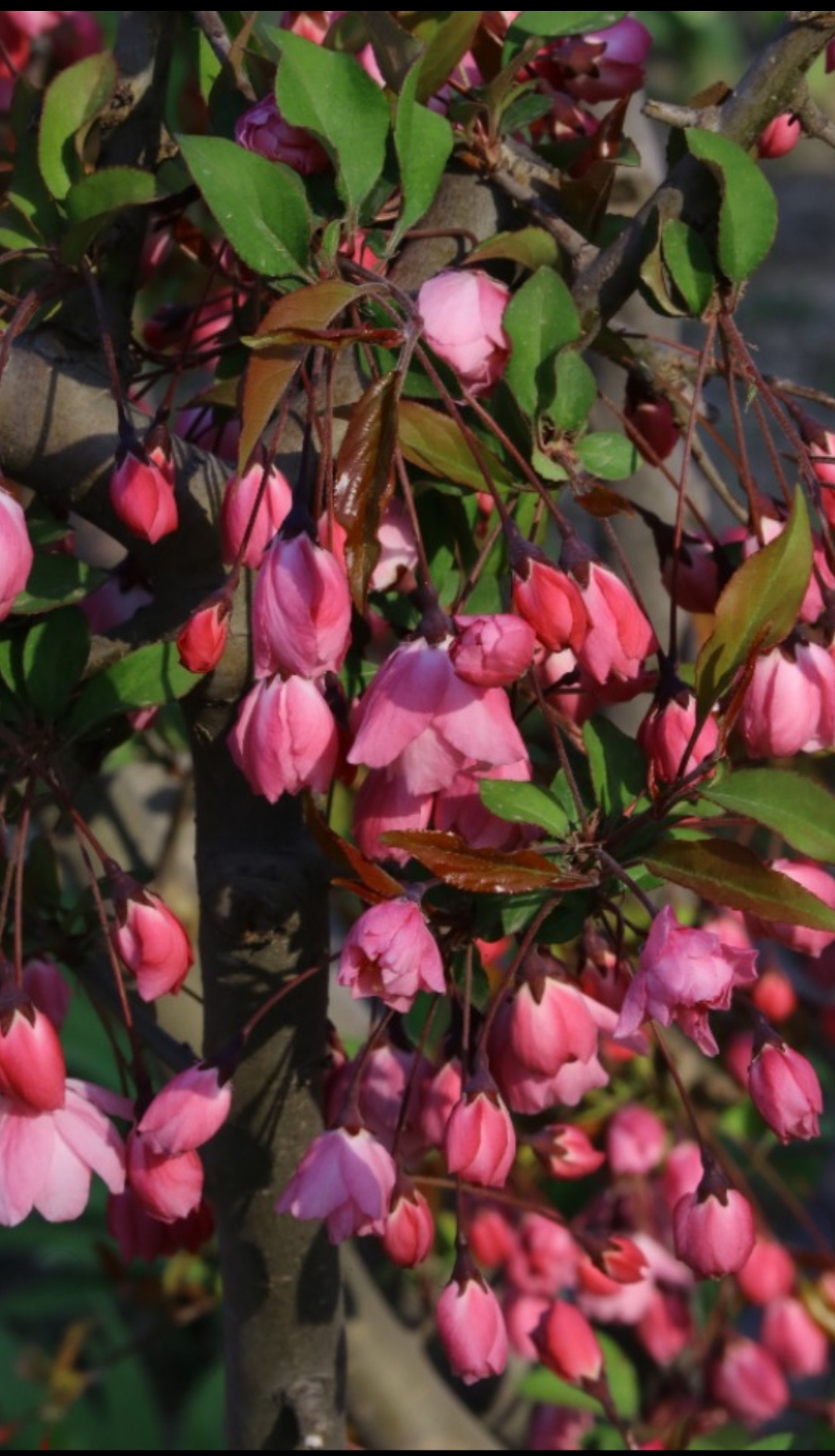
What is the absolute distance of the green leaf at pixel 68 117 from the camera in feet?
2.20

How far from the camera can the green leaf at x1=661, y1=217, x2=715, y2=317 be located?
612mm

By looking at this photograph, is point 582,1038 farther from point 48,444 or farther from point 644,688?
point 48,444

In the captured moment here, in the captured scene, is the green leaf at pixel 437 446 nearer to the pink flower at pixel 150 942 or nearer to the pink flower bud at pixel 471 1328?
the pink flower at pixel 150 942

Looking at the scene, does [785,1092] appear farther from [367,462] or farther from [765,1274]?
[765,1274]

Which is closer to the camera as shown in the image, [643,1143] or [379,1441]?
[379,1441]

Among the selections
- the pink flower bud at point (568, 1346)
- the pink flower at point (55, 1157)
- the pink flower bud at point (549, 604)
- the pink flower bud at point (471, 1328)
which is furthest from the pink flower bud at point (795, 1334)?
the pink flower bud at point (549, 604)

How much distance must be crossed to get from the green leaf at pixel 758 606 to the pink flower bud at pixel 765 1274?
32.8 inches

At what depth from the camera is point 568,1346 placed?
100cm

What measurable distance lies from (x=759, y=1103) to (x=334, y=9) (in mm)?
527

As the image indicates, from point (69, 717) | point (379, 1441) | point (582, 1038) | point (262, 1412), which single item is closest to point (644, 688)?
point (582, 1038)

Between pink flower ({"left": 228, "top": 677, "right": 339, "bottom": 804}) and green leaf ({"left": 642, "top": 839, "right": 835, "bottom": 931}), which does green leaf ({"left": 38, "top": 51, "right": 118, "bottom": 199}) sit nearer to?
pink flower ({"left": 228, "top": 677, "right": 339, "bottom": 804})

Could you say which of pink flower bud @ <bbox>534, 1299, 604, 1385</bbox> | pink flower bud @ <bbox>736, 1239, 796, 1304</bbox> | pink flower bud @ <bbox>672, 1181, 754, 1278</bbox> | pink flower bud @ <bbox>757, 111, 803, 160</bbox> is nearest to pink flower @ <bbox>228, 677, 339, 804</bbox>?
pink flower bud @ <bbox>672, 1181, 754, 1278</bbox>

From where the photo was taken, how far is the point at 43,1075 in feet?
2.06

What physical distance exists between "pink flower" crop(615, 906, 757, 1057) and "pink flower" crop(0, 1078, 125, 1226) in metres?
Answer: 0.24
